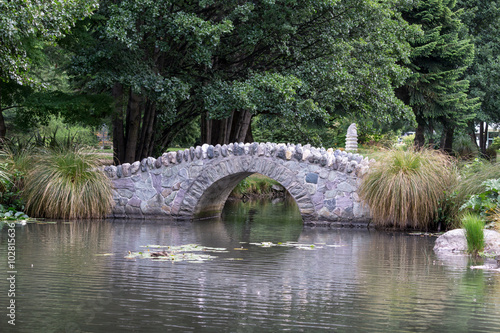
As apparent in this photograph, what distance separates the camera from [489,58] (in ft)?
87.6

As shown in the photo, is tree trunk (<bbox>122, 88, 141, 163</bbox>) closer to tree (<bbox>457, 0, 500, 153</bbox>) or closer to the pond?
the pond

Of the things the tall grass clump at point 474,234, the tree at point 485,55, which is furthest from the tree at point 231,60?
the tree at point 485,55

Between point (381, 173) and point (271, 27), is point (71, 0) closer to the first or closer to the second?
point (271, 27)

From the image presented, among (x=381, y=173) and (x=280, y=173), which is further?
Answer: (x=280, y=173)

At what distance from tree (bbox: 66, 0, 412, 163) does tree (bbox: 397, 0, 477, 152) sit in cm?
340

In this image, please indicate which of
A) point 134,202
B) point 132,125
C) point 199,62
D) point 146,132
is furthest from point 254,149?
point 146,132

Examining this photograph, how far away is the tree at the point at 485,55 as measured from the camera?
26.2 metres

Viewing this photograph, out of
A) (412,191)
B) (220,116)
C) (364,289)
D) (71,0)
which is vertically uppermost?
(71,0)

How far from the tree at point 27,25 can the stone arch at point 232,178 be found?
12.2 ft

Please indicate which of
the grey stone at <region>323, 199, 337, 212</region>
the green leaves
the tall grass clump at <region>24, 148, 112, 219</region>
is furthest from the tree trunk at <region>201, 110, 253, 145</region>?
the green leaves

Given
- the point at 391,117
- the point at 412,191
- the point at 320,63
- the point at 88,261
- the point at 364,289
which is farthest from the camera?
the point at 391,117

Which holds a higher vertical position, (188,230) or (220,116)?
(220,116)

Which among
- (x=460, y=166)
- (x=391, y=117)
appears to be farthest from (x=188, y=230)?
(x=391, y=117)

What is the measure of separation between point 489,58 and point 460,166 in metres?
15.7
